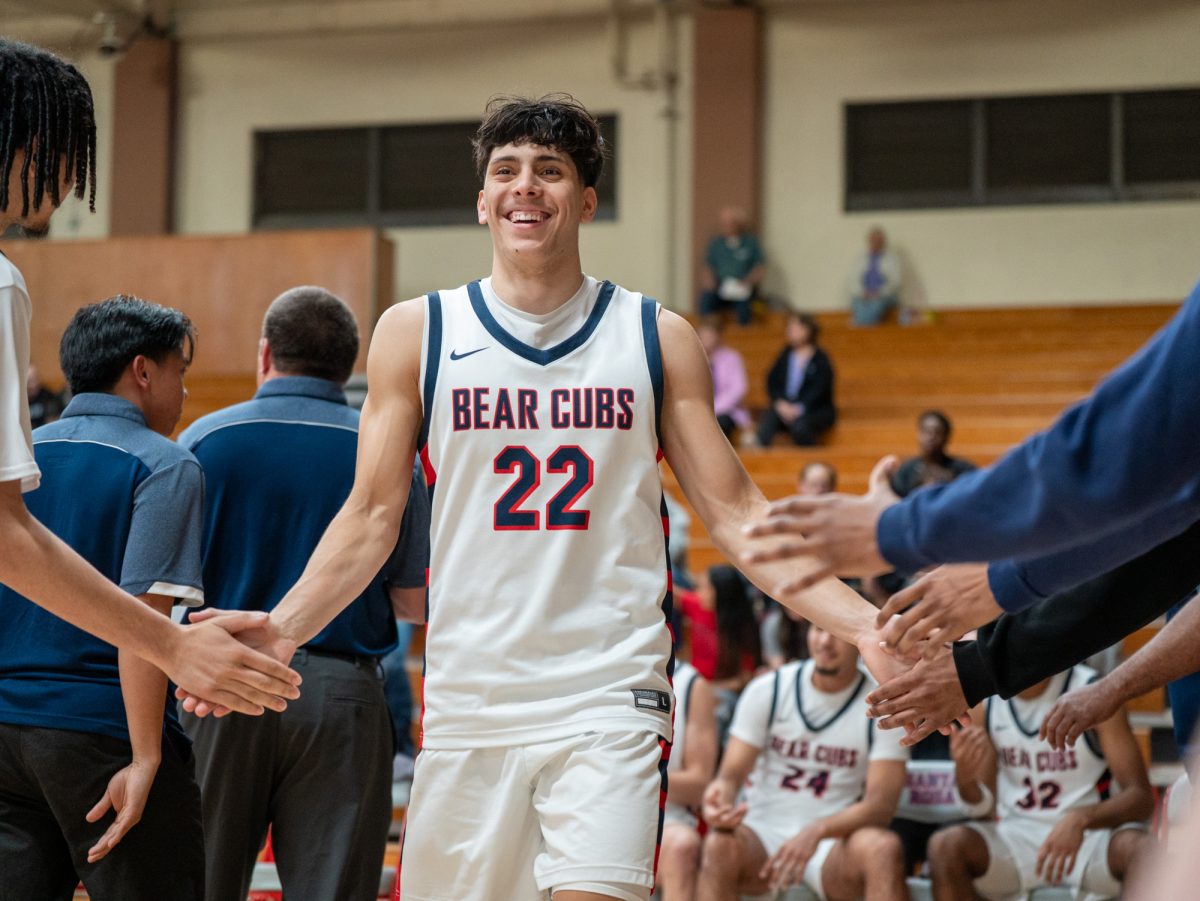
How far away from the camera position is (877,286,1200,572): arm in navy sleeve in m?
2.21

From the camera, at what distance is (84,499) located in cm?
375

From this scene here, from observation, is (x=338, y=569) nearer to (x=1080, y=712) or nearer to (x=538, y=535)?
(x=538, y=535)

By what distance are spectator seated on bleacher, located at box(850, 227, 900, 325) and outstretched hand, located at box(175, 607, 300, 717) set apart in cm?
1507

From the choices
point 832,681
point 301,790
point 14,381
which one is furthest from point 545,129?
point 832,681

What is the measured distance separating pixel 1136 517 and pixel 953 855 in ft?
14.3

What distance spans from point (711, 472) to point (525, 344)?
21.9 inches

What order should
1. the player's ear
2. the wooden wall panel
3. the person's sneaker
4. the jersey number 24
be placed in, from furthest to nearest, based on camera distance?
the wooden wall panel < the person's sneaker < the player's ear < the jersey number 24

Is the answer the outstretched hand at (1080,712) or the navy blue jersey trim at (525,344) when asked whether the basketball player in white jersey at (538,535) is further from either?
the outstretched hand at (1080,712)

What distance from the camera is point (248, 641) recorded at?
360 cm

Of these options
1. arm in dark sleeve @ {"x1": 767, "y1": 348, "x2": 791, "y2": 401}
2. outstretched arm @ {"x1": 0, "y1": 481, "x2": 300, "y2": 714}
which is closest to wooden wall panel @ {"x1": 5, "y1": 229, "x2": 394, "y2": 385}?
arm in dark sleeve @ {"x1": 767, "y1": 348, "x2": 791, "y2": 401}

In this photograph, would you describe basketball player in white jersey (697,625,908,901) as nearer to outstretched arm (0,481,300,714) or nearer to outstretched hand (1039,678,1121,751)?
outstretched hand (1039,678,1121,751)

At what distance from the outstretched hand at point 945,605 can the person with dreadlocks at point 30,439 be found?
148cm

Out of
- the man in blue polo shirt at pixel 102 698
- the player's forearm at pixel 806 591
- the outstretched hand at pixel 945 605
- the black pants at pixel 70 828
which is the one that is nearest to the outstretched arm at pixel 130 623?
the man in blue polo shirt at pixel 102 698

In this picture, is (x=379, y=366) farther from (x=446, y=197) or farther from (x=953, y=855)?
(x=446, y=197)
